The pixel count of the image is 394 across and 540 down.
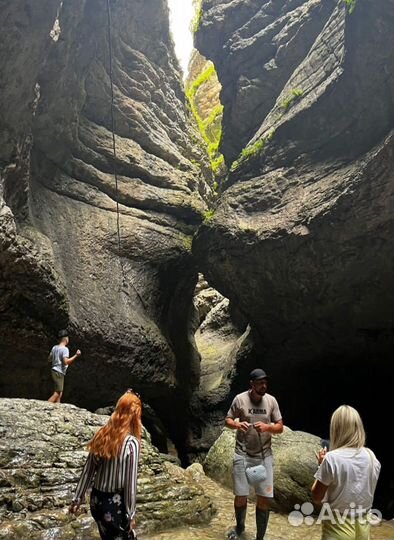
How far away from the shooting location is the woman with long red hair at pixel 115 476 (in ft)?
11.6

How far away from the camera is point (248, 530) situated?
625cm

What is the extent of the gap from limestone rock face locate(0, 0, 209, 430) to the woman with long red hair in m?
5.34

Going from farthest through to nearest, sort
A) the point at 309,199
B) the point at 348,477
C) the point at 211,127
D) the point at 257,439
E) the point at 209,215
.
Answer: the point at 211,127 → the point at 209,215 → the point at 309,199 → the point at 257,439 → the point at 348,477

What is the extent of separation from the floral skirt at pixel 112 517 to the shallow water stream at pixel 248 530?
264 centimetres

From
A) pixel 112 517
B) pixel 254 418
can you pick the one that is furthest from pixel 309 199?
pixel 112 517

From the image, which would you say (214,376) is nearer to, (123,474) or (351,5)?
(351,5)

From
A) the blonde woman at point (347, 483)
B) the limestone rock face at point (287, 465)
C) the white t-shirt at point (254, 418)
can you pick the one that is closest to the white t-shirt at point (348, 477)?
the blonde woman at point (347, 483)

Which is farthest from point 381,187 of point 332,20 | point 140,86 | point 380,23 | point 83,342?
point 140,86

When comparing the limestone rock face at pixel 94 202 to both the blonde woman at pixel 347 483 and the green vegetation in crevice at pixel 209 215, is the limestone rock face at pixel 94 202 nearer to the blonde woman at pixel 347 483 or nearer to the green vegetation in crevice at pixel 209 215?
the green vegetation in crevice at pixel 209 215

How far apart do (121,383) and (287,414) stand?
210 inches

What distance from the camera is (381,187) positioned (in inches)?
369

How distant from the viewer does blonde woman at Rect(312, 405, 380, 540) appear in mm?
3119

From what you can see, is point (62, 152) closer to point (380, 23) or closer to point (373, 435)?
point (380, 23)

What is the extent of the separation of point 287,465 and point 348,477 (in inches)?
206
